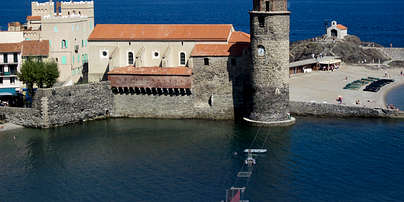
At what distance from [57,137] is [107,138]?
4480 mm

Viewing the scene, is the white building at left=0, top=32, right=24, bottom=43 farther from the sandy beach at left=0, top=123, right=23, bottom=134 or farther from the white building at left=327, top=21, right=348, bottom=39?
the white building at left=327, top=21, right=348, bottom=39

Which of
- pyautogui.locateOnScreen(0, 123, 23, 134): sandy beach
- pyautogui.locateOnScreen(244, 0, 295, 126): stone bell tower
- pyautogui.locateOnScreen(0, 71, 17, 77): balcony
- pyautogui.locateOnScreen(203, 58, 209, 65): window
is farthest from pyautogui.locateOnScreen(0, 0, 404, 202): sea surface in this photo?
pyautogui.locateOnScreen(0, 71, 17, 77): balcony

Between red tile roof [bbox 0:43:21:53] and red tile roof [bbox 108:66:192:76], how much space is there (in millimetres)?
10102

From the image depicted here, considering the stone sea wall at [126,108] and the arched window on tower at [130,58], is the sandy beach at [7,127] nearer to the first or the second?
the stone sea wall at [126,108]

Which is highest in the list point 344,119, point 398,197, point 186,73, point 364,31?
point 364,31

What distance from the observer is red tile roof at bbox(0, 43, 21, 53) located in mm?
70750

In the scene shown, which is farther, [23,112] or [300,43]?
[300,43]

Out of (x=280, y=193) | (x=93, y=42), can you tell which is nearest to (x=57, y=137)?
(x=93, y=42)

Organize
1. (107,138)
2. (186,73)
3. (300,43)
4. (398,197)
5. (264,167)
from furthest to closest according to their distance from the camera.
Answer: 1. (300,43)
2. (186,73)
3. (107,138)
4. (264,167)
5. (398,197)

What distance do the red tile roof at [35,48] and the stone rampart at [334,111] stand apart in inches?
997

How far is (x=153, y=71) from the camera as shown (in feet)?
223

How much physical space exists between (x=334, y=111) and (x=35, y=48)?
99.6 ft

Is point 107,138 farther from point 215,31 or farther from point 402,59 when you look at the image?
point 402,59

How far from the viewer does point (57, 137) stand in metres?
62.6
